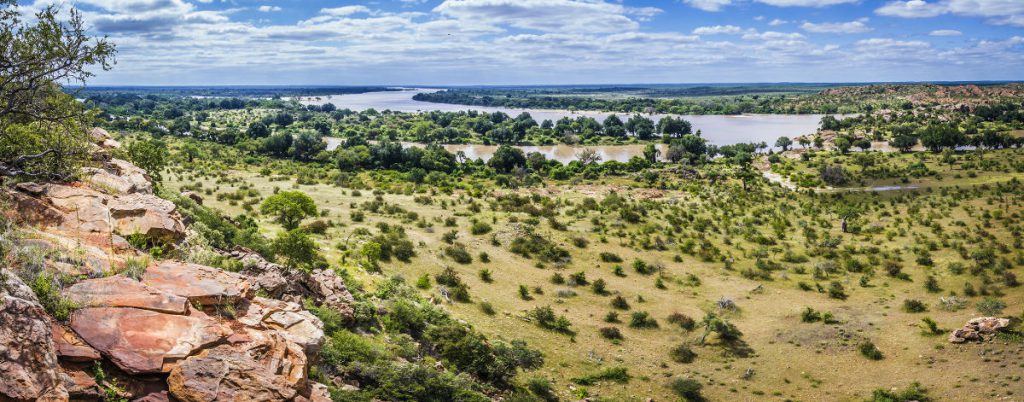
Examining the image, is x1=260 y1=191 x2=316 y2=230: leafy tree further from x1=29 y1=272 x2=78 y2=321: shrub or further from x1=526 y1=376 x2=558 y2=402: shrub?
x1=29 y1=272 x2=78 y2=321: shrub

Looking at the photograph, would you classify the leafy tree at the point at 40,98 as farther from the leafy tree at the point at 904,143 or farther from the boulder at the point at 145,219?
the leafy tree at the point at 904,143

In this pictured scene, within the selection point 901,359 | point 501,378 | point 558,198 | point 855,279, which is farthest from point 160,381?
point 558,198

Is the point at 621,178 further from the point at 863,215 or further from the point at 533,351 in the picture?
the point at 533,351

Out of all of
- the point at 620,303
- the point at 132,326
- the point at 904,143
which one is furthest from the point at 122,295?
the point at 904,143

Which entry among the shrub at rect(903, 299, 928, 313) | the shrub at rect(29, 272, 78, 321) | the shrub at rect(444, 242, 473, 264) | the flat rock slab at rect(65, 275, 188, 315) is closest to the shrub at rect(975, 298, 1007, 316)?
the shrub at rect(903, 299, 928, 313)

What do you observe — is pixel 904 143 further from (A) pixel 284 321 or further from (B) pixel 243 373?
(B) pixel 243 373
